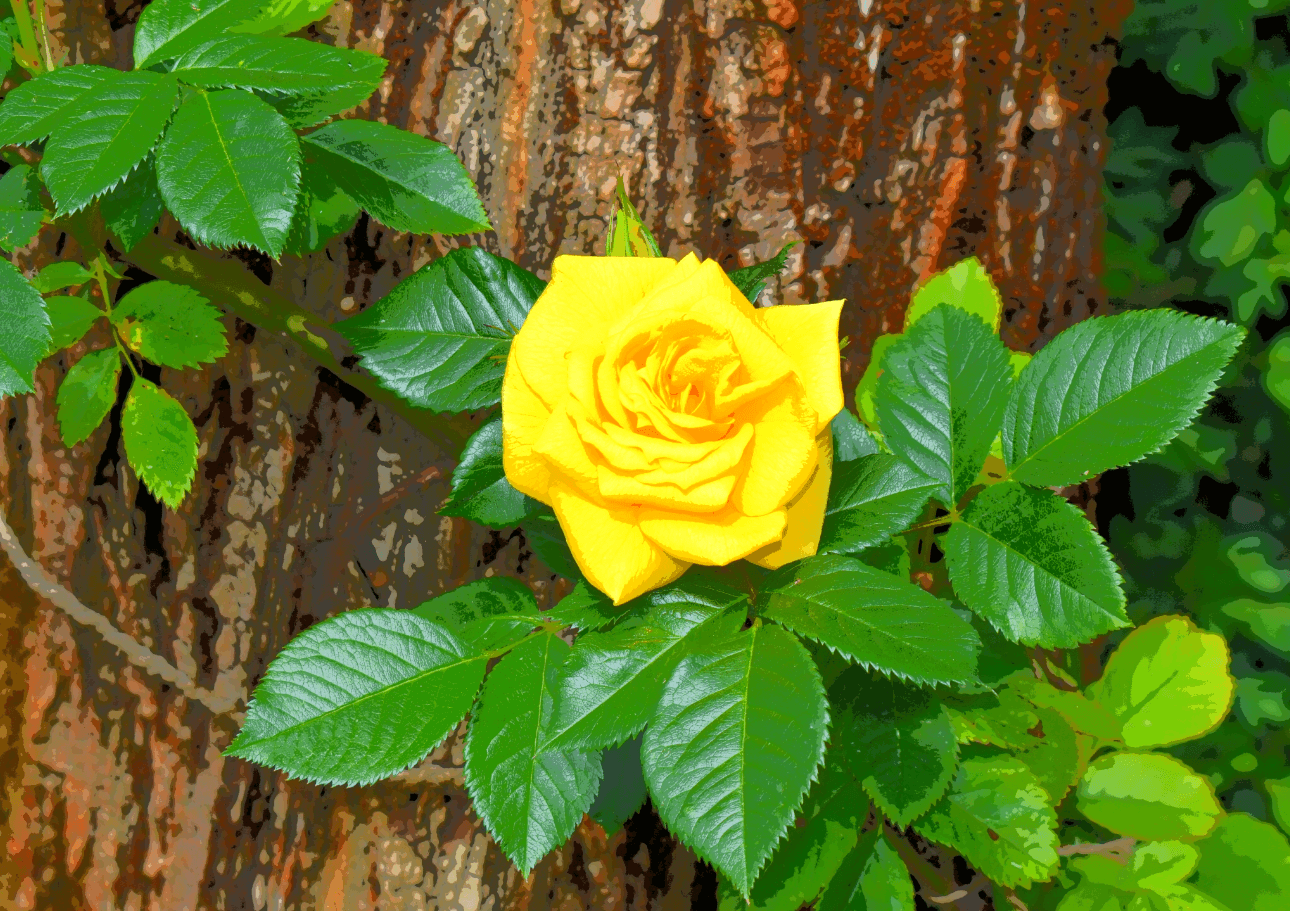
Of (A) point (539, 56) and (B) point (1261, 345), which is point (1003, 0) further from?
(B) point (1261, 345)

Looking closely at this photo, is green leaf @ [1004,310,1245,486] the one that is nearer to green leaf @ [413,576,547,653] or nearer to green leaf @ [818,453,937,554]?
green leaf @ [818,453,937,554]

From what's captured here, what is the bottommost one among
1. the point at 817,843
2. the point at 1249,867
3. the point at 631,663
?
the point at 1249,867

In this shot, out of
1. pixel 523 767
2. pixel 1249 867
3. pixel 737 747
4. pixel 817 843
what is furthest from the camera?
pixel 1249 867

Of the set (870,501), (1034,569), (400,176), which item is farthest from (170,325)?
(1034,569)

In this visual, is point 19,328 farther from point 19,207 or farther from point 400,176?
point 400,176

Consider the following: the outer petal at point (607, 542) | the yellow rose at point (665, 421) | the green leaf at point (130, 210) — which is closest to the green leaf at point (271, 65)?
the green leaf at point (130, 210)

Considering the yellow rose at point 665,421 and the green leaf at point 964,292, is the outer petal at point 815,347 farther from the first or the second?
the green leaf at point 964,292

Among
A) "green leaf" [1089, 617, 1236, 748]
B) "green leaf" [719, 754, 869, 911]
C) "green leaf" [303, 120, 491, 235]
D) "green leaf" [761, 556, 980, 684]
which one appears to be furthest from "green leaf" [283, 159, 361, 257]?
"green leaf" [1089, 617, 1236, 748]

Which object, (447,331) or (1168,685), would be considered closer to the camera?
(447,331)
